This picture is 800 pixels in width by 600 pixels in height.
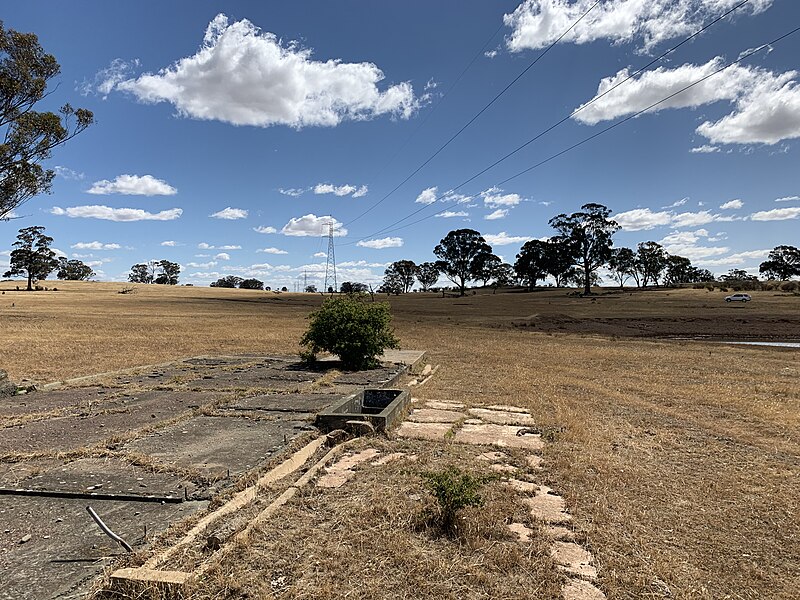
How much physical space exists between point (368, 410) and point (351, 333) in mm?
4152

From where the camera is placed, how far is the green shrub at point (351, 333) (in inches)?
474

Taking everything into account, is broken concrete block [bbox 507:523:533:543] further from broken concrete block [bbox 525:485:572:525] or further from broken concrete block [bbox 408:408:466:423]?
broken concrete block [bbox 408:408:466:423]

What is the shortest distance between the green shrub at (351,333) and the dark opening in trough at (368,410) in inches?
149

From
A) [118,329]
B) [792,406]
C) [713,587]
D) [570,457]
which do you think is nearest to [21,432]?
[570,457]

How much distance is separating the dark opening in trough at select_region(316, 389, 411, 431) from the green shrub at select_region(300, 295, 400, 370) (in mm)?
3795

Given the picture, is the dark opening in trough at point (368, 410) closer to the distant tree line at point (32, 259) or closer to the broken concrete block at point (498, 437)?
the broken concrete block at point (498, 437)

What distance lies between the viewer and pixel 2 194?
15.1m

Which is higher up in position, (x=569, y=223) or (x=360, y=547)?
(x=569, y=223)

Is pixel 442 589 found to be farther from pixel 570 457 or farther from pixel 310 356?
pixel 310 356

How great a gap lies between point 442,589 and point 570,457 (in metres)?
2.90

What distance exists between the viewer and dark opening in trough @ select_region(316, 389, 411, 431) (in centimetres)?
616

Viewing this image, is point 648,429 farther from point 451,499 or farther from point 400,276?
point 400,276

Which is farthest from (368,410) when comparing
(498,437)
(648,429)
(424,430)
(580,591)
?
(580,591)

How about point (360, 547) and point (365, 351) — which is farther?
point (365, 351)
